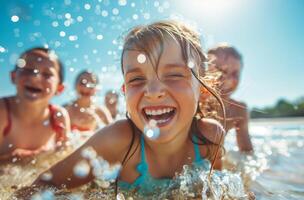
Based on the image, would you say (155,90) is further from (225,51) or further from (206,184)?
(225,51)

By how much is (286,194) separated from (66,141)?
3654mm

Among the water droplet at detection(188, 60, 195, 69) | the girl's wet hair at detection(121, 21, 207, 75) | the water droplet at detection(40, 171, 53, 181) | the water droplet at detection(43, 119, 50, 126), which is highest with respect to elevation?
the girl's wet hair at detection(121, 21, 207, 75)

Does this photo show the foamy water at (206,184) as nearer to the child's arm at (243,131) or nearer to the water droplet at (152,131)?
the water droplet at (152,131)

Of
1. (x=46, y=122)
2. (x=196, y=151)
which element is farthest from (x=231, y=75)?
(x=46, y=122)

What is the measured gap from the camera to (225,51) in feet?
16.4

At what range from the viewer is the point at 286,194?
2.90m

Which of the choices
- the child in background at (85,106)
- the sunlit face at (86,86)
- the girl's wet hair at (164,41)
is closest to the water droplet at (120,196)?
the girl's wet hair at (164,41)

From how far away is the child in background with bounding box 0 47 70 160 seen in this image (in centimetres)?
495

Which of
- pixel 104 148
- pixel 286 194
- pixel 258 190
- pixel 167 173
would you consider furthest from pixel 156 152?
pixel 286 194

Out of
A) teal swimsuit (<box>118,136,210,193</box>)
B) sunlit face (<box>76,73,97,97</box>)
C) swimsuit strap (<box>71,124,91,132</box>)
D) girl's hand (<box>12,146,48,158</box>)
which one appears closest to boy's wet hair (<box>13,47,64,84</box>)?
girl's hand (<box>12,146,48,158</box>)

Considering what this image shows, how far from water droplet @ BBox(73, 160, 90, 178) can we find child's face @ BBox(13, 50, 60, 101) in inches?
85.6

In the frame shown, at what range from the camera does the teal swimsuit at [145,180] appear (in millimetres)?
2971

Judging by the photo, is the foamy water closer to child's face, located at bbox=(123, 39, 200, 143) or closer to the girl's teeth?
child's face, located at bbox=(123, 39, 200, 143)

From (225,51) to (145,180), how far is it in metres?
2.58
